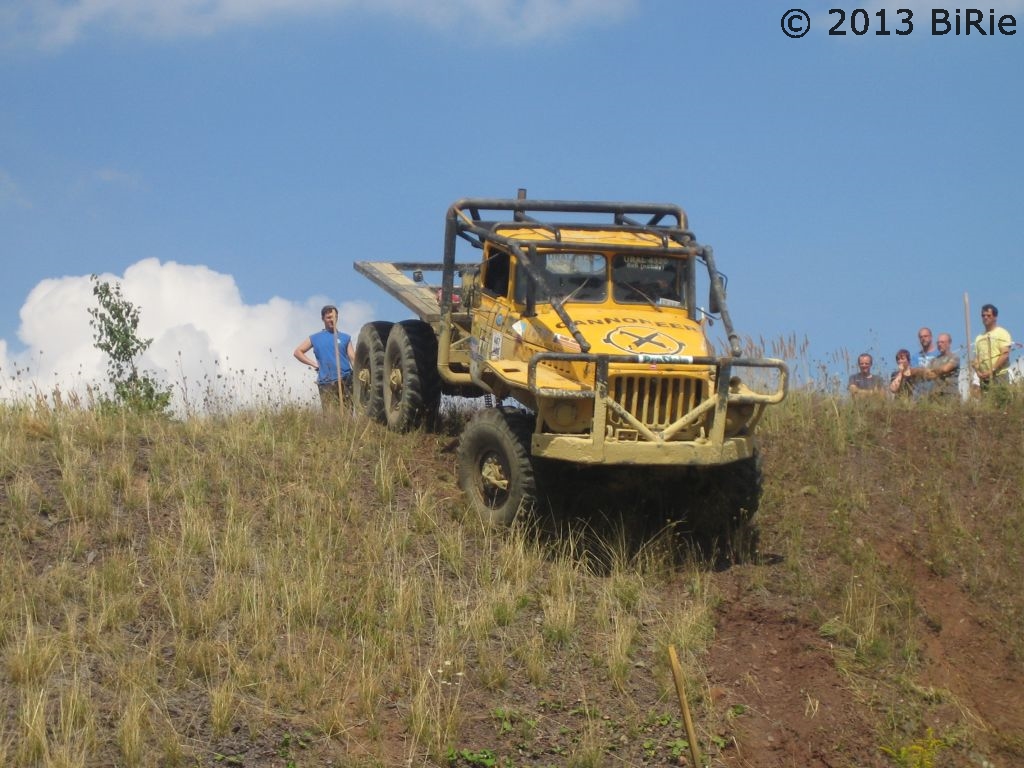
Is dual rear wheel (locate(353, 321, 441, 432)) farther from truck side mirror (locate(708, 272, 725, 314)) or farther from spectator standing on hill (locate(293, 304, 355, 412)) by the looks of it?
truck side mirror (locate(708, 272, 725, 314))

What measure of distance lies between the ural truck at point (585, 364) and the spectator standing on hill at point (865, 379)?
2.20m

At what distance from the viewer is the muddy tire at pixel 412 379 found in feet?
45.9

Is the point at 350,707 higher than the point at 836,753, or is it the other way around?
the point at 350,707

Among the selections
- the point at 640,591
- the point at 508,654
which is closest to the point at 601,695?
the point at 508,654

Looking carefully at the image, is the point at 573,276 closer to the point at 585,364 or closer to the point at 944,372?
the point at 585,364

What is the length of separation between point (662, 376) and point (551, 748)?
10.2 feet

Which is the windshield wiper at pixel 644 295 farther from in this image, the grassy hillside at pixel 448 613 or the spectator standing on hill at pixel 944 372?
the spectator standing on hill at pixel 944 372

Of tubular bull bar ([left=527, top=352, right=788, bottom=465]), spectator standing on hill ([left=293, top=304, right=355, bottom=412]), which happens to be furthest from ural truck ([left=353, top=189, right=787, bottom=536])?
spectator standing on hill ([left=293, top=304, right=355, bottom=412])

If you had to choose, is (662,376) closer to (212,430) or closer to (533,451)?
(533,451)

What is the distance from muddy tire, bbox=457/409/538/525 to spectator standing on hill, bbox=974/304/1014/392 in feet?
20.2

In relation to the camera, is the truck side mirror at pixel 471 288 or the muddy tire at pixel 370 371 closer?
the truck side mirror at pixel 471 288

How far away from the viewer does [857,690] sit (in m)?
10.4

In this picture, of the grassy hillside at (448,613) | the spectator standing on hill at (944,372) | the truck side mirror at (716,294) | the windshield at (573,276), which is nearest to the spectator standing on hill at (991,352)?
the spectator standing on hill at (944,372)

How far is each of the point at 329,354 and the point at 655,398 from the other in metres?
5.81
